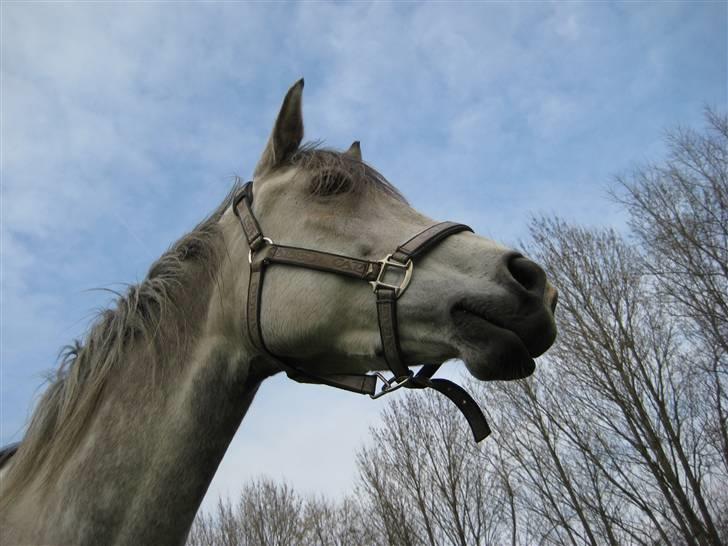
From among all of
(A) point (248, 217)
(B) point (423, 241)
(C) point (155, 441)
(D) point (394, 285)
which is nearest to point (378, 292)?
(D) point (394, 285)

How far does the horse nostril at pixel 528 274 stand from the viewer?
2137 millimetres

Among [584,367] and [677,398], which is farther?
[584,367]

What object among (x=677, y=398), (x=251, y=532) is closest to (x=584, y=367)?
(x=677, y=398)

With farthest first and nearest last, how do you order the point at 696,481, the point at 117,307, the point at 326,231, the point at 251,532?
the point at 251,532, the point at 696,481, the point at 117,307, the point at 326,231

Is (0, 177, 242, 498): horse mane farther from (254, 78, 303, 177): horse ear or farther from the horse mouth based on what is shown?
the horse mouth

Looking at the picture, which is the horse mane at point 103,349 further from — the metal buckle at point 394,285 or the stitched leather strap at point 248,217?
the metal buckle at point 394,285

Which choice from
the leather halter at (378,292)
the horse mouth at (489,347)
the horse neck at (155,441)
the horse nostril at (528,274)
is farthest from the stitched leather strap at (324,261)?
the horse nostril at (528,274)

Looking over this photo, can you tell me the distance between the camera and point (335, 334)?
2.36 metres

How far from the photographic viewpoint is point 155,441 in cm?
228

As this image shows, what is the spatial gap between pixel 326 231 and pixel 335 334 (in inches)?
19.6

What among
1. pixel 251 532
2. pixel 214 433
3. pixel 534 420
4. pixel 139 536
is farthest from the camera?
pixel 251 532

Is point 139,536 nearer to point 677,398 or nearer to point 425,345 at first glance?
point 425,345

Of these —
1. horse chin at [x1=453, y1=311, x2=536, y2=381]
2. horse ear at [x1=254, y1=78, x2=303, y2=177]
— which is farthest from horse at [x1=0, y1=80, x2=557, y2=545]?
horse ear at [x1=254, y1=78, x2=303, y2=177]

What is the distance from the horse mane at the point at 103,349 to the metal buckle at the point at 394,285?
0.91m
